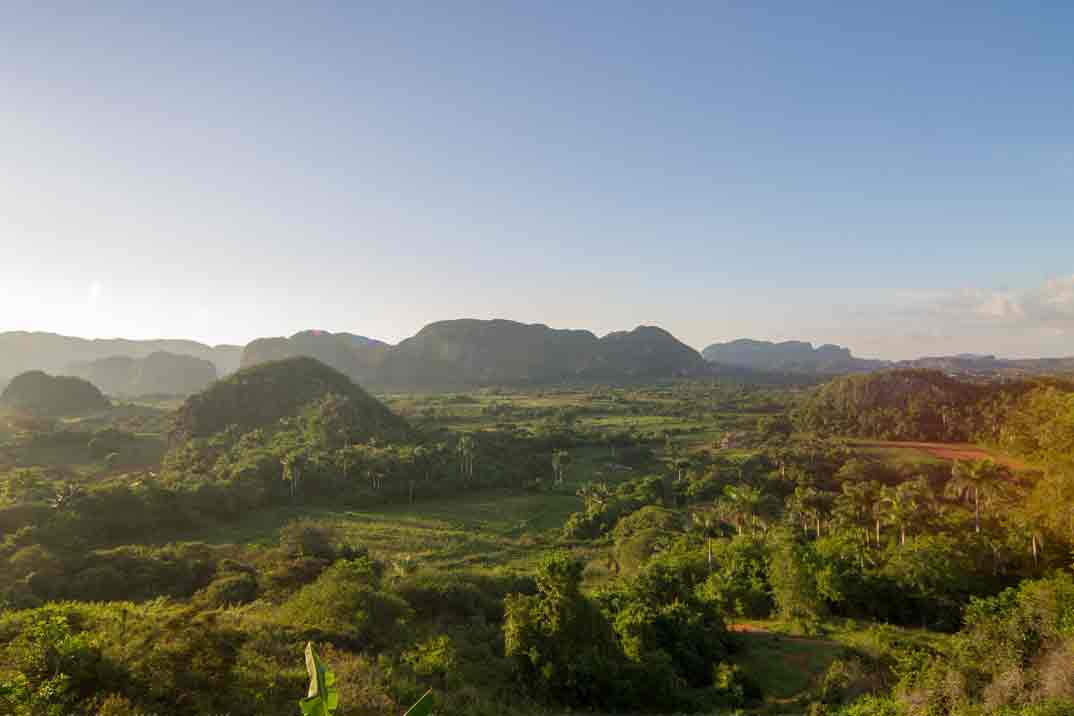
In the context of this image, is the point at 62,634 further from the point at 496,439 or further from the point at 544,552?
the point at 496,439

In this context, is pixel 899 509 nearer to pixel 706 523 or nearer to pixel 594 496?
pixel 706 523

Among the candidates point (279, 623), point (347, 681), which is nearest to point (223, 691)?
point (347, 681)

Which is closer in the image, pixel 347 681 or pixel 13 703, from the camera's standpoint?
pixel 13 703

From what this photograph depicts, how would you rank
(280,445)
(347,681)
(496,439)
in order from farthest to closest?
(496,439)
(280,445)
(347,681)

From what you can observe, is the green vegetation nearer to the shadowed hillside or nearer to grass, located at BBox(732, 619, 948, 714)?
the shadowed hillside

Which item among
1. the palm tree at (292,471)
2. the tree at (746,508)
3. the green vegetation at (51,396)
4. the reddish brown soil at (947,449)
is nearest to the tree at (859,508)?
the tree at (746,508)

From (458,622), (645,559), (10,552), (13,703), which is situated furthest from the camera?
(645,559)

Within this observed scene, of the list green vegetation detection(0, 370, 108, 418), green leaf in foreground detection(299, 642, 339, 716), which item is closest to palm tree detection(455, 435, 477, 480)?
green leaf in foreground detection(299, 642, 339, 716)

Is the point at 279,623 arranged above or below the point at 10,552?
above
